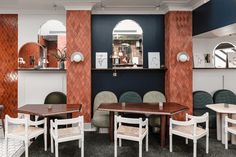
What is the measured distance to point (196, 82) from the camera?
541cm

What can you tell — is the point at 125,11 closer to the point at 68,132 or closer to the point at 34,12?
the point at 34,12

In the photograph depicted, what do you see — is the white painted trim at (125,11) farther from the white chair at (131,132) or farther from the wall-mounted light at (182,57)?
the white chair at (131,132)

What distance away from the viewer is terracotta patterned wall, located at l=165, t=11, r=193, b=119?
4.95 metres

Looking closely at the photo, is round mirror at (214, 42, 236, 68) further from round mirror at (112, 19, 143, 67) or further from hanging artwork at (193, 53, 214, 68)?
round mirror at (112, 19, 143, 67)

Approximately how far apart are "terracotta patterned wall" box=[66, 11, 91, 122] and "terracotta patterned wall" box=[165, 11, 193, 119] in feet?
6.21

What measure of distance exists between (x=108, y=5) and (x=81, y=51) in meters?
1.28

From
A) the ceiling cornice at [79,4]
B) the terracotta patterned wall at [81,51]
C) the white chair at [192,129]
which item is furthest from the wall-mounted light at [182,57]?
→ the ceiling cornice at [79,4]

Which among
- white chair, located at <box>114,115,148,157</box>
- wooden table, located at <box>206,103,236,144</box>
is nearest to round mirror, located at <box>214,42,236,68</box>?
wooden table, located at <box>206,103,236,144</box>

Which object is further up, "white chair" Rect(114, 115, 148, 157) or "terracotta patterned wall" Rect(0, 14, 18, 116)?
"terracotta patterned wall" Rect(0, 14, 18, 116)

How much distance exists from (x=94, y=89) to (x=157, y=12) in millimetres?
2498

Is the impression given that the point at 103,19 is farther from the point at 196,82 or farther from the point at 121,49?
the point at 196,82

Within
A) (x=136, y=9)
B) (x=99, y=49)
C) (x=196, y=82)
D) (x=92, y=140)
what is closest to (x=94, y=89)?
(x=99, y=49)

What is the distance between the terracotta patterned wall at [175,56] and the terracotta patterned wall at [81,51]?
6.21 ft

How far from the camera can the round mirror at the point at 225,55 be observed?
17.8ft
